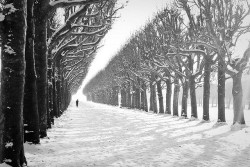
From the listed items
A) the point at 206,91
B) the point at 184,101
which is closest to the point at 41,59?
the point at 206,91

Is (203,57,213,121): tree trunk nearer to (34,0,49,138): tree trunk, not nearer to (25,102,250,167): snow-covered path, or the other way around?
(25,102,250,167): snow-covered path

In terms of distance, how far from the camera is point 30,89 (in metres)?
8.63

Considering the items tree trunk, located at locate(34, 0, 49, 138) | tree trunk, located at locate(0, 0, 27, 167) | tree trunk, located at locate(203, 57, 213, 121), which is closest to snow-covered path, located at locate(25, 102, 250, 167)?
tree trunk, located at locate(0, 0, 27, 167)

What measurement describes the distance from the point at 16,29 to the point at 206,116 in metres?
17.3

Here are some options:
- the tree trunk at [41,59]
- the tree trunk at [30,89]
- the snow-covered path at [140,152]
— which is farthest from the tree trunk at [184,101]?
the tree trunk at [30,89]

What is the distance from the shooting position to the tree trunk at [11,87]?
576cm

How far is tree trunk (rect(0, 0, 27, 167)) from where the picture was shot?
18.9ft

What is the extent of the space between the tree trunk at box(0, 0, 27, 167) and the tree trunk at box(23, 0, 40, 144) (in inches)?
97.2

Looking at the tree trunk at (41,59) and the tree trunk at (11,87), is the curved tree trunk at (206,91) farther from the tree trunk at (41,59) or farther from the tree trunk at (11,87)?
the tree trunk at (11,87)

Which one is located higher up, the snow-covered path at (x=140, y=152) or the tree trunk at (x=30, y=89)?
the tree trunk at (x=30, y=89)

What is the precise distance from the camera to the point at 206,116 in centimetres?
2056

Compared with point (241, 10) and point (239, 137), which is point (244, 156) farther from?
point (241, 10)

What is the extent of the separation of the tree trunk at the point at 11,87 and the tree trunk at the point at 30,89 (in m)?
2.47

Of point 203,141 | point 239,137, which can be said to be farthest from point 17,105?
point 239,137
